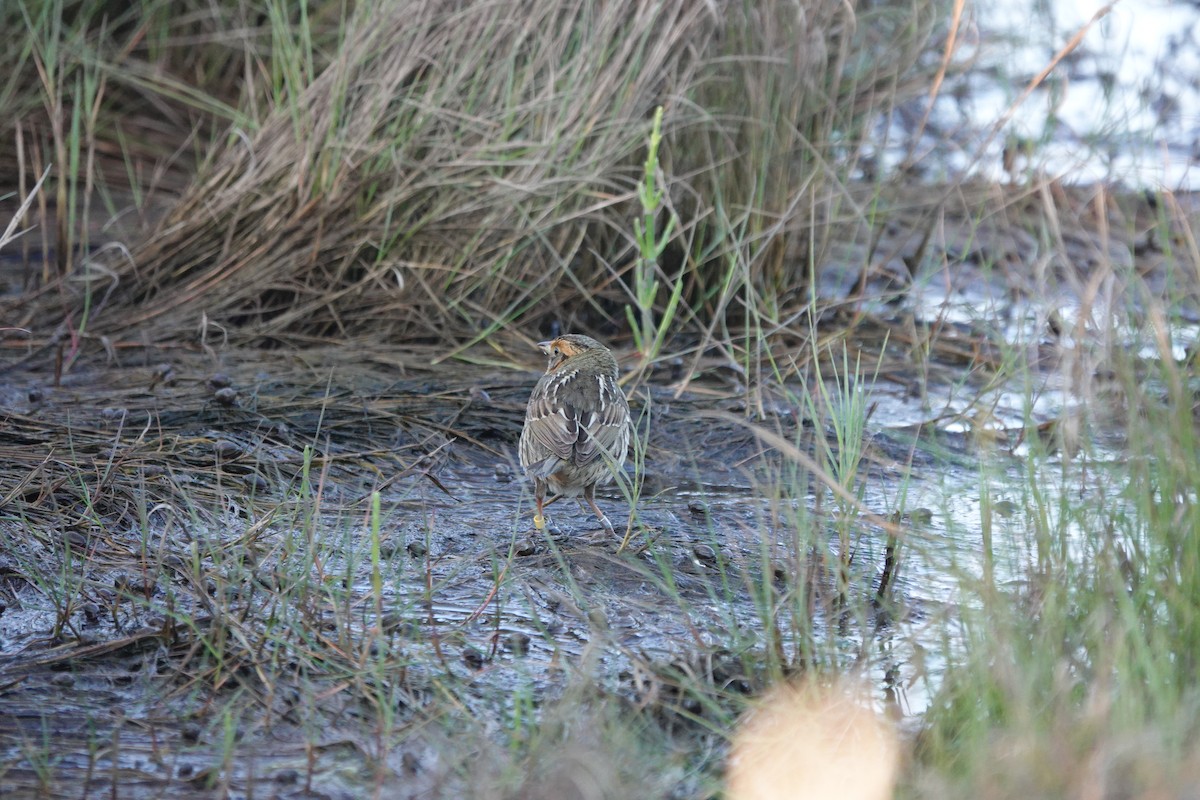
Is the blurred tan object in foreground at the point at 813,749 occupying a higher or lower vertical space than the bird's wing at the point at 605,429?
lower

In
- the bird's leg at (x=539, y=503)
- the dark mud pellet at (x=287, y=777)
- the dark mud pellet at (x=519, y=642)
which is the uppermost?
the bird's leg at (x=539, y=503)

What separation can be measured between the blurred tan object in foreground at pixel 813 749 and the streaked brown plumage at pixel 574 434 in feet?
5.02

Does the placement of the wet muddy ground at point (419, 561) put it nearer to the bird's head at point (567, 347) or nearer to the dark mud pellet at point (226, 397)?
the dark mud pellet at point (226, 397)

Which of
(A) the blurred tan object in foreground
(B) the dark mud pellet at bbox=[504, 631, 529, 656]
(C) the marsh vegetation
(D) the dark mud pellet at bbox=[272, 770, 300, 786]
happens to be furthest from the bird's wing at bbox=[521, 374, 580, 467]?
(D) the dark mud pellet at bbox=[272, 770, 300, 786]

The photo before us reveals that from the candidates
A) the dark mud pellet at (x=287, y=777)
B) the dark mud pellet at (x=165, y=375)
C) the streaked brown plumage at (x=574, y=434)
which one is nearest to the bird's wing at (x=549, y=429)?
the streaked brown plumage at (x=574, y=434)

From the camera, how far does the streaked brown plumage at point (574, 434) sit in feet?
15.8

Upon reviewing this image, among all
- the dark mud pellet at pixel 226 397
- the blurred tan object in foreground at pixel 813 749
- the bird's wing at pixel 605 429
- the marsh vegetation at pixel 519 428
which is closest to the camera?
the blurred tan object in foreground at pixel 813 749

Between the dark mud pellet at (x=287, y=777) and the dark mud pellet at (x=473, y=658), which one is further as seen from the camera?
the dark mud pellet at (x=473, y=658)

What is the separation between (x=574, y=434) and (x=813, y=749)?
1.91 m

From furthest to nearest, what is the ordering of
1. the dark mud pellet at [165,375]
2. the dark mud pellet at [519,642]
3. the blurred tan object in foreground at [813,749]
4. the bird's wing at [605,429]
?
the dark mud pellet at [165,375] < the bird's wing at [605,429] < the dark mud pellet at [519,642] < the blurred tan object in foreground at [813,749]

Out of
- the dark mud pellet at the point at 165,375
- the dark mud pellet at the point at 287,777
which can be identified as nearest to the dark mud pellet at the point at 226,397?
the dark mud pellet at the point at 165,375

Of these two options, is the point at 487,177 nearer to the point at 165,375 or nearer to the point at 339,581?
the point at 165,375

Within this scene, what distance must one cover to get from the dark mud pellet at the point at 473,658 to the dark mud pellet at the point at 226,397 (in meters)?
2.24

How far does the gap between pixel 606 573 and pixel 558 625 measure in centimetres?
48
